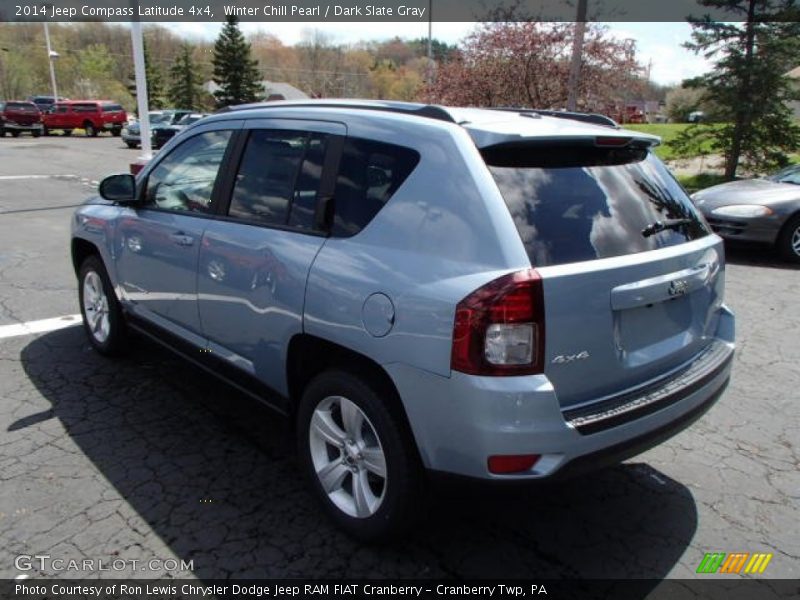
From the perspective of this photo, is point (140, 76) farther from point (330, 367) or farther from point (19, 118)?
point (19, 118)

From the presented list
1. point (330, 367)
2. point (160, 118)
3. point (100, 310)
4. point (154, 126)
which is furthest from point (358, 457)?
point (160, 118)

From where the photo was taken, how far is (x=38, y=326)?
535 centimetres

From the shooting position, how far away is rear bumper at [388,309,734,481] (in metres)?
2.20

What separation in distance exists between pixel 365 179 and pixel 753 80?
15287 millimetres

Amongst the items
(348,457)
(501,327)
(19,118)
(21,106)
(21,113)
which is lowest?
(348,457)

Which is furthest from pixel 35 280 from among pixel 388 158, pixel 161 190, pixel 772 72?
pixel 772 72

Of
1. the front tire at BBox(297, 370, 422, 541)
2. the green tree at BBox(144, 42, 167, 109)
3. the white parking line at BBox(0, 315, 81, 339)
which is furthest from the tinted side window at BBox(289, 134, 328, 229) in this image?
the green tree at BBox(144, 42, 167, 109)

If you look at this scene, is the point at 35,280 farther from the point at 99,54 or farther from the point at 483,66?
the point at 99,54

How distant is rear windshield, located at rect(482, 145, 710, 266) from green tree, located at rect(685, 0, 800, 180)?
14.4 metres

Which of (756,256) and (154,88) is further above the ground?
(154,88)

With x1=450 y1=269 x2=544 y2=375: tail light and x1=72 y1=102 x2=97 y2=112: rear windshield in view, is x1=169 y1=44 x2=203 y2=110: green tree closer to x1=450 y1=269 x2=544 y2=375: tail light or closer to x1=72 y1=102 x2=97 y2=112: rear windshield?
x1=72 y1=102 x2=97 y2=112: rear windshield

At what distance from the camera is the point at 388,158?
104 inches

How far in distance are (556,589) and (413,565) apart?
584 millimetres

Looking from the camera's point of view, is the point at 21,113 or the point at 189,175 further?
the point at 21,113
